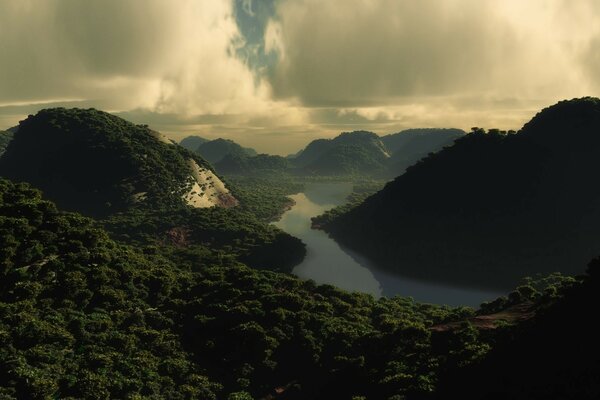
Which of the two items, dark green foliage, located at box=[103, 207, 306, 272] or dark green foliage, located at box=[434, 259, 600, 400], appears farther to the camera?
dark green foliage, located at box=[103, 207, 306, 272]

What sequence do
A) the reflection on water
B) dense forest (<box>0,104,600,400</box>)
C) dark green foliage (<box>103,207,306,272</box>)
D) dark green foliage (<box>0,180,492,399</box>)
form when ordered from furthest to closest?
dark green foliage (<box>103,207,306,272</box>), the reflection on water, dark green foliage (<box>0,180,492,399</box>), dense forest (<box>0,104,600,400</box>)

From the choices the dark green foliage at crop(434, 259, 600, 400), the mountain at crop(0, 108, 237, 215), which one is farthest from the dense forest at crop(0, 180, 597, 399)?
the mountain at crop(0, 108, 237, 215)

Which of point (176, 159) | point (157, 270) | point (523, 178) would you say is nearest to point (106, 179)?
point (176, 159)

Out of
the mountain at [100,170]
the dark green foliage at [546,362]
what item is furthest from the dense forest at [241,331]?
the mountain at [100,170]

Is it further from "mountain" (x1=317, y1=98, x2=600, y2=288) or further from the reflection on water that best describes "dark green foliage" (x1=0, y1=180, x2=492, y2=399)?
"mountain" (x1=317, y1=98, x2=600, y2=288)

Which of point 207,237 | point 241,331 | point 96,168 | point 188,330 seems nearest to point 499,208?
point 207,237

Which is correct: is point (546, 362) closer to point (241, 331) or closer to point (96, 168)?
point (241, 331)
